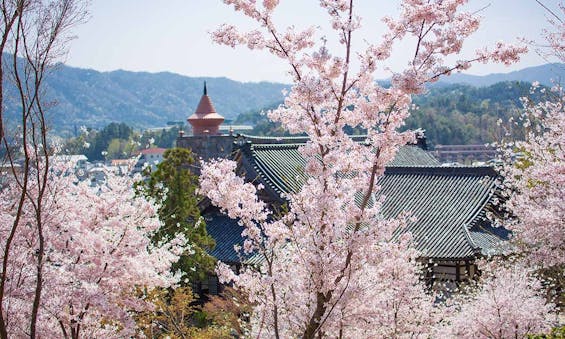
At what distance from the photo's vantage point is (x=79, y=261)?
25.1 feet

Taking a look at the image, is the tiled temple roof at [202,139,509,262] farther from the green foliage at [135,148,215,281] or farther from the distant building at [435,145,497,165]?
the distant building at [435,145,497,165]

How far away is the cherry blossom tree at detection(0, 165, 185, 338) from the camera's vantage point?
712 cm

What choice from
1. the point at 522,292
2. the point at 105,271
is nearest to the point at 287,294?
the point at 105,271

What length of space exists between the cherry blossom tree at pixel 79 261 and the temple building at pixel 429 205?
8157 millimetres

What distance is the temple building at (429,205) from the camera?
57.0 feet

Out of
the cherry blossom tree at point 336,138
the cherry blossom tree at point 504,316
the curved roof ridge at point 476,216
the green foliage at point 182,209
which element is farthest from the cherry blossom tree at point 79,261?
the curved roof ridge at point 476,216

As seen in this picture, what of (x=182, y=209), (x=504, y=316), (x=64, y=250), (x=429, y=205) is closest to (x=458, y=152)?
(x=429, y=205)

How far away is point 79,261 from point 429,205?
14.1 m

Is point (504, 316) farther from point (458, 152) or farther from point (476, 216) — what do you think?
point (458, 152)

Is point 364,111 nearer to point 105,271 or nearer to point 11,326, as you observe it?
point 105,271

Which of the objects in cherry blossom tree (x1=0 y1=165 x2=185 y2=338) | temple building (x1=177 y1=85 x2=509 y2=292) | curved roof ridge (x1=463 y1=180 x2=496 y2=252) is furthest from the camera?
temple building (x1=177 y1=85 x2=509 y2=292)

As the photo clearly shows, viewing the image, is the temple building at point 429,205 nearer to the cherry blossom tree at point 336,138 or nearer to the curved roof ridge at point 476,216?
the curved roof ridge at point 476,216

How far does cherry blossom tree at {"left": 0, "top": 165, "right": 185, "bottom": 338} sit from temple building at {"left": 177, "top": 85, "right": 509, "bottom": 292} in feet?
26.8

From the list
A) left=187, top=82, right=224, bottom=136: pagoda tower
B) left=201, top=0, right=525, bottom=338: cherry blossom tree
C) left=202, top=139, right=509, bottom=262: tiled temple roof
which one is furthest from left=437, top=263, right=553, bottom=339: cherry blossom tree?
left=187, top=82, right=224, bottom=136: pagoda tower
